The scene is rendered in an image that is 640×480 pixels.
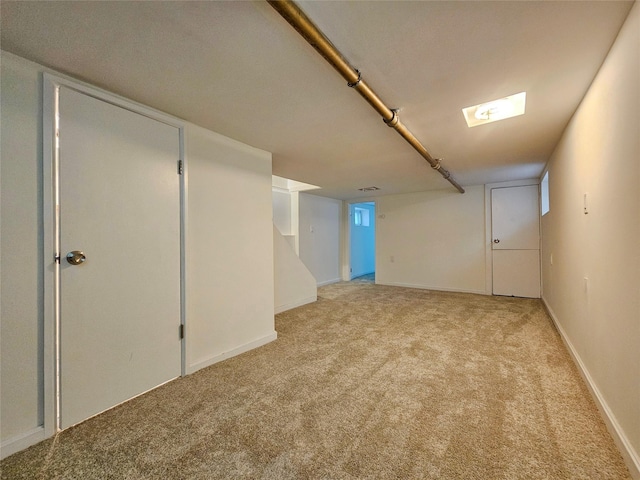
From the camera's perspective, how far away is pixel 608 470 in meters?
1.19

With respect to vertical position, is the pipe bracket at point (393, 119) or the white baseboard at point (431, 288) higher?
the pipe bracket at point (393, 119)

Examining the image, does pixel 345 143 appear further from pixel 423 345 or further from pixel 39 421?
pixel 39 421

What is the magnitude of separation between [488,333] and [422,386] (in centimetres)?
151

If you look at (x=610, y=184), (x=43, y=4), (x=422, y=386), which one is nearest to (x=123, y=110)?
(x=43, y=4)

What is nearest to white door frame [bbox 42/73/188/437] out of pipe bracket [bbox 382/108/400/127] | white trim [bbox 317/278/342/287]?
pipe bracket [bbox 382/108/400/127]

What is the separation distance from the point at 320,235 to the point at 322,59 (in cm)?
468

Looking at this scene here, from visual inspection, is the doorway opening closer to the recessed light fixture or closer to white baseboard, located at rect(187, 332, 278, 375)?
white baseboard, located at rect(187, 332, 278, 375)

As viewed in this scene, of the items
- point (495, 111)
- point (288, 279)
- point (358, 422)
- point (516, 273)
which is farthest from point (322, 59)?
point (516, 273)

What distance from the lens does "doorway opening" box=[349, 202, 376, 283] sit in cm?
684

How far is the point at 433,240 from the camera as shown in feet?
17.7

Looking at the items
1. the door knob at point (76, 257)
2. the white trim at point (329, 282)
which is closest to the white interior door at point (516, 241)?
the white trim at point (329, 282)

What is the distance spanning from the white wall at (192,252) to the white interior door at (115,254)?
106 mm

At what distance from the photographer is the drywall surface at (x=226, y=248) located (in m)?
2.18

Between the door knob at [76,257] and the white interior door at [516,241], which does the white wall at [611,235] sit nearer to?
the white interior door at [516,241]
